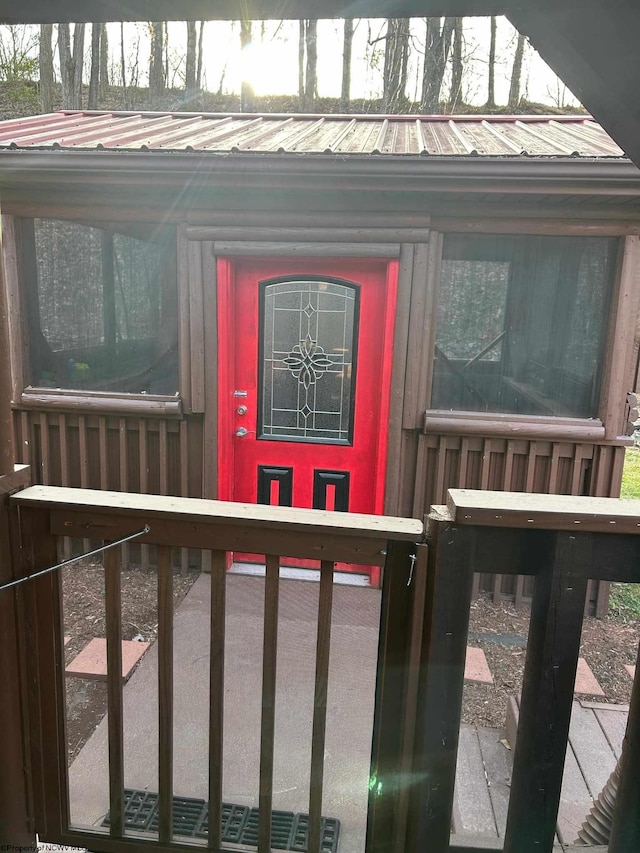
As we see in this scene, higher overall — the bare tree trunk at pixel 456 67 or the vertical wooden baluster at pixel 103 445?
the bare tree trunk at pixel 456 67

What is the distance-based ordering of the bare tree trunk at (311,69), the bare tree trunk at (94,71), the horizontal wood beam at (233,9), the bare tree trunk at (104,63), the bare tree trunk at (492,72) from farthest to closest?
the bare tree trunk at (104,63)
the bare tree trunk at (94,71)
the bare tree trunk at (492,72)
the bare tree trunk at (311,69)
the horizontal wood beam at (233,9)

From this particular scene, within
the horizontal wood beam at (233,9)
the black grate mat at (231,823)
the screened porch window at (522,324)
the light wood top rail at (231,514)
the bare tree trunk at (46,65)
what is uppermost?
the bare tree trunk at (46,65)

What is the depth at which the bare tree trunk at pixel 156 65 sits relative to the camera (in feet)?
55.6

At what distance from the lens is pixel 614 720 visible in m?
2.68

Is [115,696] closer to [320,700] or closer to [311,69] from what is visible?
[320,700]

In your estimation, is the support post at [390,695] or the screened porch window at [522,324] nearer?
the support post at [390,695]

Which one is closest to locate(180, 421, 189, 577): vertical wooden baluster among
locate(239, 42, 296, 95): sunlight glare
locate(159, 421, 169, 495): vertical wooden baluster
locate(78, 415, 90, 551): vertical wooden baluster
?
locate(159, 421, 169, 495): vertical wooden baluster

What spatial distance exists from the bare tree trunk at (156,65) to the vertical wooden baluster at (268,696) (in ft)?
64.0

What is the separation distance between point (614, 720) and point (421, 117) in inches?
196

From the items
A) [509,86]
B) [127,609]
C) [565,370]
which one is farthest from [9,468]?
[509,86]

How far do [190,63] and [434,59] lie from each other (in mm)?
7407

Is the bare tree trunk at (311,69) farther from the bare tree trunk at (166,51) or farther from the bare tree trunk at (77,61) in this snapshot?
the bare tree trunk at (77,61)

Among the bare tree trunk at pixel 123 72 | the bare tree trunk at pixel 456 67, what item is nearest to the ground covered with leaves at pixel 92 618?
the bare tree trunk at pixel 456 67

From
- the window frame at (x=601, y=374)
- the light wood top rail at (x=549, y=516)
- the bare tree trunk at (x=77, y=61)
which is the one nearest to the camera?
the light wood top rail at (x=549, y=516)
